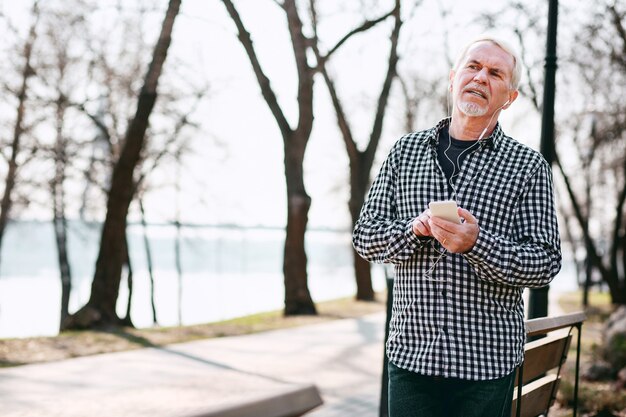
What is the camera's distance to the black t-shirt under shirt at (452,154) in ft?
8.32

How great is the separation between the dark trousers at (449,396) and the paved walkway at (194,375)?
220 cm

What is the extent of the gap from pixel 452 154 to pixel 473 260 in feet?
1.31

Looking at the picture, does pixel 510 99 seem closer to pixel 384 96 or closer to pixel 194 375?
pixel 194 375

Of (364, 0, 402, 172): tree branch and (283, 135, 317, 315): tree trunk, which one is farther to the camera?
(364, 0, 402, 172): tree branch

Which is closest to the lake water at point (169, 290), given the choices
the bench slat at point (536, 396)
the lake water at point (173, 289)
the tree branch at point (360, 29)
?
the lake water at point (173, 289)

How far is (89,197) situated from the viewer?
80.7ft

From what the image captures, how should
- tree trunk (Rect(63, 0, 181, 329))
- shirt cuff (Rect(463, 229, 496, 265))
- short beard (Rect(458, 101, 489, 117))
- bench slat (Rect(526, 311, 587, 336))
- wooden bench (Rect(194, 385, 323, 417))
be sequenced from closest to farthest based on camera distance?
wooden bench (Rect(194, 385, 323, 417)) < shirt cuff (Rect(463, 229, 496, 265)) < short beard (Rect(458, 101, 489, 117)) < bench slat (Rect(526, 311, 587, 336)) < tree trunk (Rect(63, 0, 181, 329))

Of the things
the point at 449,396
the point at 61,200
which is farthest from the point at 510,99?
the point at 61,200

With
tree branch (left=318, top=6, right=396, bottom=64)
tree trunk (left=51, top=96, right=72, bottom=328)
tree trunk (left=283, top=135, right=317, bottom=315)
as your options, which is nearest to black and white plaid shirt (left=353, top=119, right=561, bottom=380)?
tree branch (left=318, top=6, right=396, bottom=64)

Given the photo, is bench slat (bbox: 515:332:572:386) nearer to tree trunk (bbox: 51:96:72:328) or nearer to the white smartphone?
the white smartphone

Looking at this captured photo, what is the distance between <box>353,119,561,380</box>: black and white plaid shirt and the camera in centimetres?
236

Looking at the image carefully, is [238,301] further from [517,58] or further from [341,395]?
[517,58]

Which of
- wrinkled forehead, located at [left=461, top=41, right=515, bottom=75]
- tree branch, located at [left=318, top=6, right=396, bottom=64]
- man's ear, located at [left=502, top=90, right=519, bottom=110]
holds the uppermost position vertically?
tree branch, located at [left=318, top=6, right=396, bottom=64]

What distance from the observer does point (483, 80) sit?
2488 millimetres
